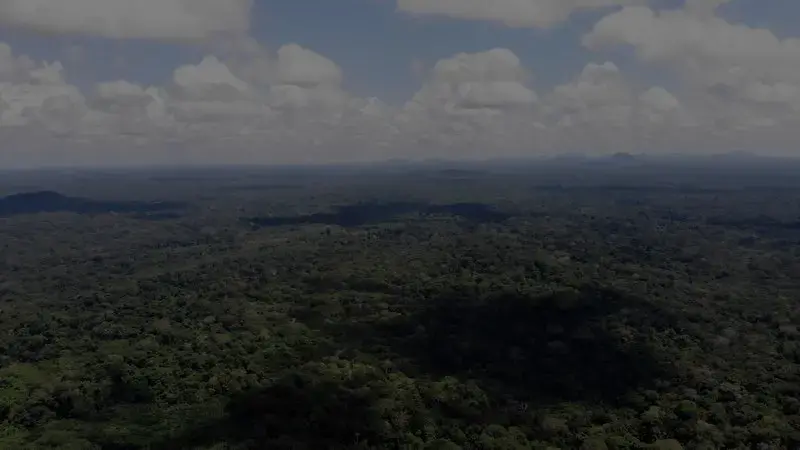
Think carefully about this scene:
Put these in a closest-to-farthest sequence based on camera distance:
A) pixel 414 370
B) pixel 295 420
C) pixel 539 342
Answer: pixel 295 420
pixel 414 370
pixel 539 342

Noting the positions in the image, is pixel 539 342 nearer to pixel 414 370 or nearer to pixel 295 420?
pixel 414 370

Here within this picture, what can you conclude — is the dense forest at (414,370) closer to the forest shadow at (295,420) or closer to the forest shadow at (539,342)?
the forest shadow at (295,420)

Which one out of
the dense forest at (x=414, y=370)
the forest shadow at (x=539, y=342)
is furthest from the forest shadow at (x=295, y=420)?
the forest shadow at (x=539, y=342)

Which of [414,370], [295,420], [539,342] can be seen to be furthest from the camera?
[539,342]

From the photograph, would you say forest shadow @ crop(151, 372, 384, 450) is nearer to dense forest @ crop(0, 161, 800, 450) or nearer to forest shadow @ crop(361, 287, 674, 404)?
dense forest @ crop(0, 161, 800, 450)

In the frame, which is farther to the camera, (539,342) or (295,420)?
(539,342)

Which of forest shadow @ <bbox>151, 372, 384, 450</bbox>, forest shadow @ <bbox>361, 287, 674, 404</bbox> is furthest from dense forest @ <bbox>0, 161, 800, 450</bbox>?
forest shadow @ <bbox>361, 287, 674, 404</bbox>

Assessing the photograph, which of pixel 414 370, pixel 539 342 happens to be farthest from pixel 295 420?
pixel 539 342
